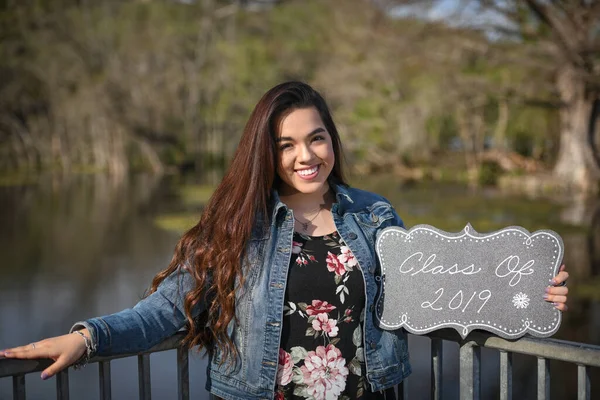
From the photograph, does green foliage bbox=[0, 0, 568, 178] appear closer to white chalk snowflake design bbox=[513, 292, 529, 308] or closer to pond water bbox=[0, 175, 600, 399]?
pond water bbox=[0, 175, 600, 399]

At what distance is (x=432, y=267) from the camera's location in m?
2.17

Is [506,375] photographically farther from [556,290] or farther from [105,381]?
[105,381]

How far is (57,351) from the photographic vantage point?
1.93m

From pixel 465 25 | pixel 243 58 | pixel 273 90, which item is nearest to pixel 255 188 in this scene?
pixel 273 90

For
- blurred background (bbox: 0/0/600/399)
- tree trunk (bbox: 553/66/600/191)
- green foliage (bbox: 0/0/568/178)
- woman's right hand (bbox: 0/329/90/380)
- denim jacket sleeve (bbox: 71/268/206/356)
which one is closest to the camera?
woman's right hand (bbox: 0/329/90/380)

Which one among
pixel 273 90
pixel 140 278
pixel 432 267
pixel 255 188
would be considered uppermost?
pixel 273 90

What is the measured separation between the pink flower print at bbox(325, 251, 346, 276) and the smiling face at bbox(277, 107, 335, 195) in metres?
0.22

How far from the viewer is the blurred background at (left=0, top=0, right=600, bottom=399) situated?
432 inches

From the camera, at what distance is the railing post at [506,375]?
2157 millimetres

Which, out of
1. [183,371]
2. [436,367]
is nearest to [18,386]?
[183,371]

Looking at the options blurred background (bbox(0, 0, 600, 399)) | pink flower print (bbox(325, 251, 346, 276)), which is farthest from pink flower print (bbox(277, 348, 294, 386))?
blurred background (bbox(0, 0, 600, 399))

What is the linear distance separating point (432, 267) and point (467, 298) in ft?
Answer: 0.44

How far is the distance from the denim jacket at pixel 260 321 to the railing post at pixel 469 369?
0.18 meters

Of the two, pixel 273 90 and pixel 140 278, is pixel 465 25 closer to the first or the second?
pixel 140 278
